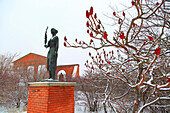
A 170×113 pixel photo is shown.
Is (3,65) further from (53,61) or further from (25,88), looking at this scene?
(53,61)

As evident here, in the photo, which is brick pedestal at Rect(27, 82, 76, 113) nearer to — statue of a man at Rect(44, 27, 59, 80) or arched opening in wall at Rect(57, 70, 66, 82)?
statue of a man at Rect(44, 27, 59, 80)

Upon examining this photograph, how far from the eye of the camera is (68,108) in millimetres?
5020

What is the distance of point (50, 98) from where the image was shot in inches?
168

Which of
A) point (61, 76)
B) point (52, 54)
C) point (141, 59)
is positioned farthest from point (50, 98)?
point (61, 76)

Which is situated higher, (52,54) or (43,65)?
(43,65)

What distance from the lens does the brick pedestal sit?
425 centimetres

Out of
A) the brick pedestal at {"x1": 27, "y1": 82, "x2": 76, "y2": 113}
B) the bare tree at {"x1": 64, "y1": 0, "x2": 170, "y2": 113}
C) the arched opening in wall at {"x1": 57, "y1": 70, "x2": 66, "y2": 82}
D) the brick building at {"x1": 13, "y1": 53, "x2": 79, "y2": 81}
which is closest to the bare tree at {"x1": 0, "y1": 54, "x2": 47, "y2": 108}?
the brick building at {"x1": 13, "y1": 53, "x2": 79, "y2": 81}

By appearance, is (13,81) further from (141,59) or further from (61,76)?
(141,59)

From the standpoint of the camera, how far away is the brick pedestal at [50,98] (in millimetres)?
4246

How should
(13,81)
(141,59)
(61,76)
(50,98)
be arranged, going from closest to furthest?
(141,59), (50,98), (13,81), (61,76)

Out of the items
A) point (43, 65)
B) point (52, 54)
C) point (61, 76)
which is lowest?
point (61, 76)

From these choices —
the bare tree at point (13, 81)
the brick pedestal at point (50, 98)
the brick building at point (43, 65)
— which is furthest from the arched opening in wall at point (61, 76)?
the brick pedestal at point (50, 98)

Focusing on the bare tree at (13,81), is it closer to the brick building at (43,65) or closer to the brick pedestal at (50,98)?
the brick building at (43,65)

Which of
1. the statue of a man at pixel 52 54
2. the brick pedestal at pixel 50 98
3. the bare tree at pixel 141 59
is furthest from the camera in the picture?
the statue of a man at pixel 52 54
